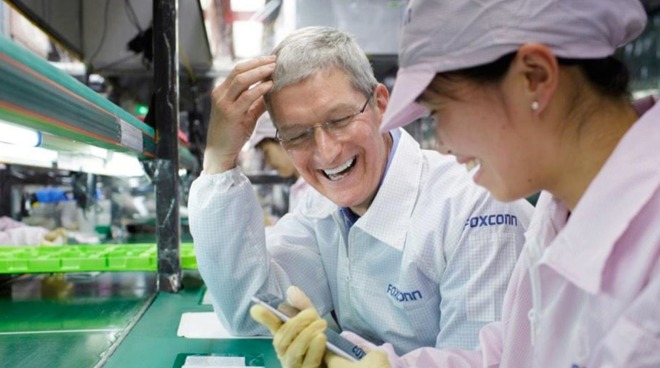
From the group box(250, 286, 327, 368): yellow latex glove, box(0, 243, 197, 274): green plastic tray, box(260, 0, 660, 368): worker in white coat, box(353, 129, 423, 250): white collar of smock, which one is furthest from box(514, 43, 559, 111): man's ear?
box(0, 243, 197, 274): green plastic tray

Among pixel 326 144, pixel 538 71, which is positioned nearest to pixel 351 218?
pixel 326 144

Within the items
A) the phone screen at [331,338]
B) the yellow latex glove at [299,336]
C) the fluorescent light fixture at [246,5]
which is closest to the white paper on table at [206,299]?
the phone screen at [331,338]

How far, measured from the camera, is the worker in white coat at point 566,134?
29.0 inches

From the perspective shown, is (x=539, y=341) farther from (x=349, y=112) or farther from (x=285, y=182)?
(x=285, y=182)

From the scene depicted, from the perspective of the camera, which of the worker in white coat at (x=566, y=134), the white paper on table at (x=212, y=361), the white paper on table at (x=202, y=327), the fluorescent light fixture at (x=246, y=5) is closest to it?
the worker in white coat at (x=566, y=134)

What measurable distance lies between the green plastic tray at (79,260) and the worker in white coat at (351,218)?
52cm

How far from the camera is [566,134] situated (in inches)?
31.8

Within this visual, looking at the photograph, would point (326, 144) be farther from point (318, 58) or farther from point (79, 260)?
point (79, 260)

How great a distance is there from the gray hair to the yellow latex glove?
2.23ft

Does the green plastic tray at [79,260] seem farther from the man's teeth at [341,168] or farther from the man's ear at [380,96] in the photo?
the man's ear at [380,96]

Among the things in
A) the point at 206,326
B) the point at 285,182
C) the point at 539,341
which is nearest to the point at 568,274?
the point at 539,341

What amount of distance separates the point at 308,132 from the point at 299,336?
26.3 inches

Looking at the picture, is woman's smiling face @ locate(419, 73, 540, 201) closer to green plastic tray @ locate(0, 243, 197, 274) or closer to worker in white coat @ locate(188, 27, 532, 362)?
worker in white coat @ locate(188, 27, 532, 362)

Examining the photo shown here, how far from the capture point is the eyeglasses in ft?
5.01
